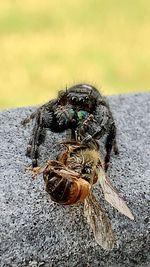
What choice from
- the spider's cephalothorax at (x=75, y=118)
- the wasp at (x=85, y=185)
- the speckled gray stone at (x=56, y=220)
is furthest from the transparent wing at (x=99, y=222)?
the spider's cephalothorax at (x=75, y=118)

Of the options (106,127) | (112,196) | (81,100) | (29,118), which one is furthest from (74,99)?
(112,196)

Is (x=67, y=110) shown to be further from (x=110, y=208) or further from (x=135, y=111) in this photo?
(x=135, y=111)

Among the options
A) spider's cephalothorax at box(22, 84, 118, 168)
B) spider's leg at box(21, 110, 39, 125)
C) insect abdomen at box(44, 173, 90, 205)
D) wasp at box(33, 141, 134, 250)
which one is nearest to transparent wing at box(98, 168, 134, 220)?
wasp at box(33, 141, 134, 250)

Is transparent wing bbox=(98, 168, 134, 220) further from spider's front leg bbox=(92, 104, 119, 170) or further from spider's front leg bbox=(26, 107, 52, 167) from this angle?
spider's front leg bbox=(26, 107, 52, 167)

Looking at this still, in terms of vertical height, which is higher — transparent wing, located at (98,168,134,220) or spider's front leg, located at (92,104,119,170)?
spider's front leg, located at (92,104,119,170)

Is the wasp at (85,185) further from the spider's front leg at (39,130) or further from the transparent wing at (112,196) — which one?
the spider's front leg at (39,130)

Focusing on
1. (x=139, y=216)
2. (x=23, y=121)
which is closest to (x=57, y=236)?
(x=139, y=216)
